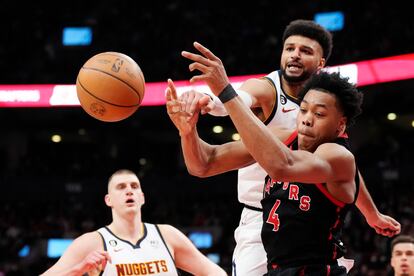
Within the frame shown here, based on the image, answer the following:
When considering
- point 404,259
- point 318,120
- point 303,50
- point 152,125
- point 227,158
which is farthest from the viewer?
point 152,125

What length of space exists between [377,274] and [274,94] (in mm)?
8213

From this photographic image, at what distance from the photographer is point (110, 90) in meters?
3.75

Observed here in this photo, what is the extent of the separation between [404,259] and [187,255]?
1795mm

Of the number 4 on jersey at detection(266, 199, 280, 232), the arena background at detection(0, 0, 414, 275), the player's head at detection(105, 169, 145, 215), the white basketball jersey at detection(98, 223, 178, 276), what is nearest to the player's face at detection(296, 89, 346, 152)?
the number 4 on jersey at detection(266, 199, 280, 232)

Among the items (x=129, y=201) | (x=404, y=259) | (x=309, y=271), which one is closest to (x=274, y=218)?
(x=309, y=271)

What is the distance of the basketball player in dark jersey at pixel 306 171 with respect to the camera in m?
2.84

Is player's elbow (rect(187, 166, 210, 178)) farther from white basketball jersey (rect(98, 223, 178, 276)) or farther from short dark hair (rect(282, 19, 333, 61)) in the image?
white basketball jersey (rect(98, 223, 178, 276))

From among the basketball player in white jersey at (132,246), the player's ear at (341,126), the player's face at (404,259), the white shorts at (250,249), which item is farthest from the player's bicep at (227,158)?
the player's face at (404,259)

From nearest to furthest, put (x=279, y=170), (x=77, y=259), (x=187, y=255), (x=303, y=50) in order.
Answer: (x=279, y=170), (x=303, y=50), (x=77, y=259), (x=187, y=255)

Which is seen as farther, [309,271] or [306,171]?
[309,271]

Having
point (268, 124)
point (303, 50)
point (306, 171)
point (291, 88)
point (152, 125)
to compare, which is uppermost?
point (152, 125)

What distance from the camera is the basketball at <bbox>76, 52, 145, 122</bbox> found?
3.74m

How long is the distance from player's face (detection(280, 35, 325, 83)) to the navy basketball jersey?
96 cm

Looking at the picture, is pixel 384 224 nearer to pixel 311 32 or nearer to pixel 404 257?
pixel 311 32
